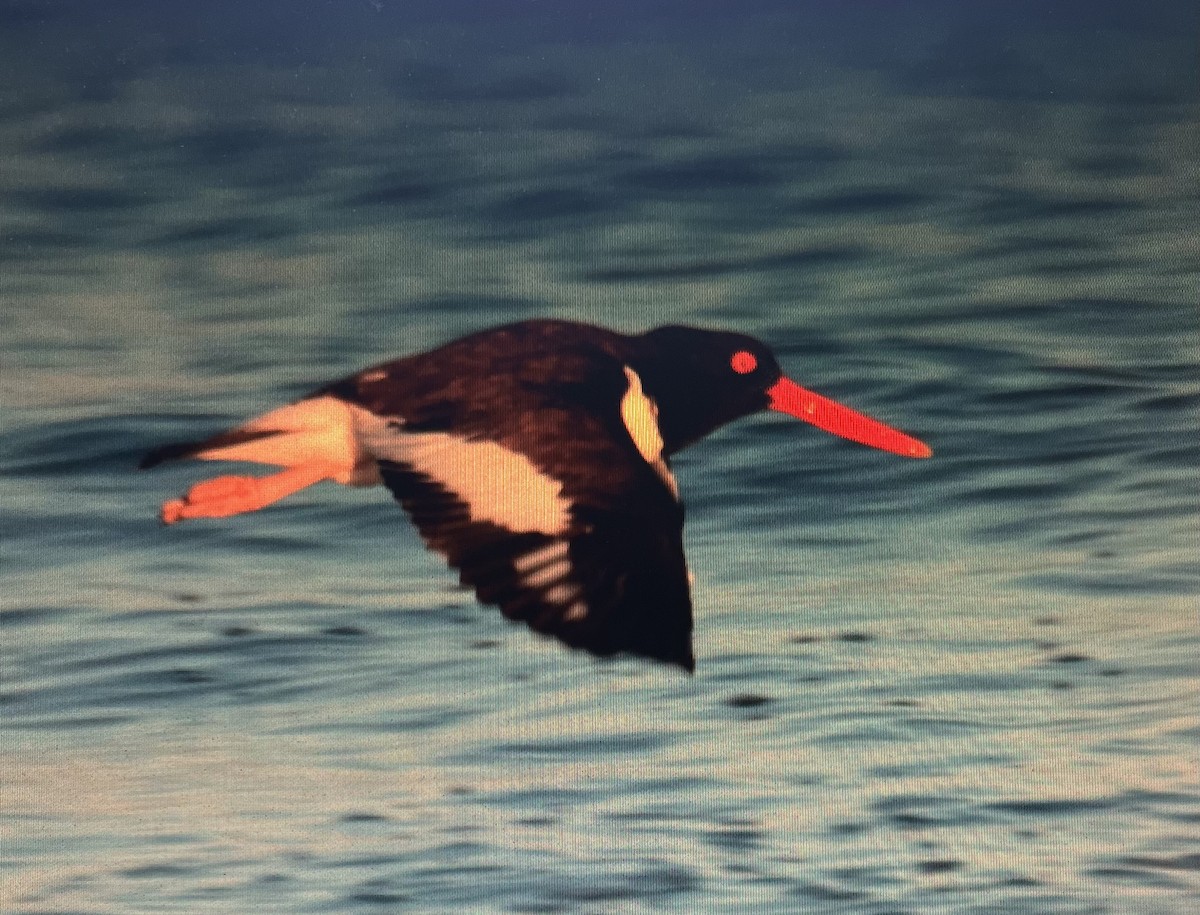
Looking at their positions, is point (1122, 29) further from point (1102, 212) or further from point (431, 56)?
point (431, 56)

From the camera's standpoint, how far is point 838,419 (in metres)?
2.36

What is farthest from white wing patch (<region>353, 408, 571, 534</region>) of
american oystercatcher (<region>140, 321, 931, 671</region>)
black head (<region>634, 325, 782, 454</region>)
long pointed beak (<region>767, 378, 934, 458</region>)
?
long pointed beak (<region>767, 378, 934, 458</region>)

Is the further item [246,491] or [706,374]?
[706,374]

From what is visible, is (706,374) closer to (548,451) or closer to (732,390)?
(732,390)

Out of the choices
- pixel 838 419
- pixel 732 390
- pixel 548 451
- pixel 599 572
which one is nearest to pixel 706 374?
pixel 732 390

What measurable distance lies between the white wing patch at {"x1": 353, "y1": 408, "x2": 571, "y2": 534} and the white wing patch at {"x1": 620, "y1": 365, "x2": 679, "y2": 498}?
194mm

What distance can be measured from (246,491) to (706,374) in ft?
1.97

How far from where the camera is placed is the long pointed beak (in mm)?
2359

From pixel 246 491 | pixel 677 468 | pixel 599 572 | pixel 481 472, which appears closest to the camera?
pixel 599 572

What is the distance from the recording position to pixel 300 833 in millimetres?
2170

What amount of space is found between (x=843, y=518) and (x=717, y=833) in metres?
0.44

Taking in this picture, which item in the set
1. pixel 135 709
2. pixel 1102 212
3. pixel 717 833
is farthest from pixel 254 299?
pixel 1102 212

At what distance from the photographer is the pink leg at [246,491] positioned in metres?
2.21

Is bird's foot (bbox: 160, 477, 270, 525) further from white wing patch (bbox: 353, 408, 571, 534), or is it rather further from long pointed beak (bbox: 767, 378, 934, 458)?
long pointed beak (bbox: 767, 378, 934, 458)
